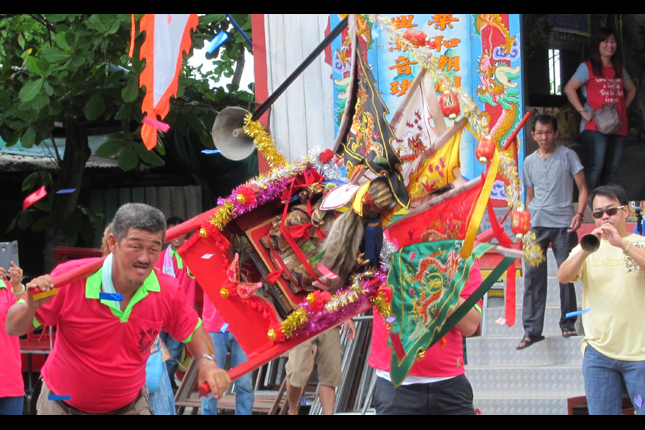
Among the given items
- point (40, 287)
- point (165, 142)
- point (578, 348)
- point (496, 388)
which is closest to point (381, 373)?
point (40, 287)

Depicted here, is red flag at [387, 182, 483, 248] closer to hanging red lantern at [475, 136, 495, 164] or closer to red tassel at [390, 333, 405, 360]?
hanging red lantern at [475, 136, 495, 164]

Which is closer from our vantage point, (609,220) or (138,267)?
(138,267)

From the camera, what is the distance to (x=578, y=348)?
5.57 metres

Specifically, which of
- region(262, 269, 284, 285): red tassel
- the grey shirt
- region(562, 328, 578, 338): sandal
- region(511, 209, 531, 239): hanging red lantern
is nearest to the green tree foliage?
region(262, 269, 284, 285): red tassel

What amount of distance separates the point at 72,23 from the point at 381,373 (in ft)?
14.6

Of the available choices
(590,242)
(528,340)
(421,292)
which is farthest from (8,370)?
(528,340)

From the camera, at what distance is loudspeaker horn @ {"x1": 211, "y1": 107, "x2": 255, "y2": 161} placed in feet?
13.7

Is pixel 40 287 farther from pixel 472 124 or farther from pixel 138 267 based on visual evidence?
pixel 472 124

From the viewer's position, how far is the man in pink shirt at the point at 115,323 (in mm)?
3230

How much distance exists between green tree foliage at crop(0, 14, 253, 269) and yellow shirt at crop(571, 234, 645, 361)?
3.65 meters

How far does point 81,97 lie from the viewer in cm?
653

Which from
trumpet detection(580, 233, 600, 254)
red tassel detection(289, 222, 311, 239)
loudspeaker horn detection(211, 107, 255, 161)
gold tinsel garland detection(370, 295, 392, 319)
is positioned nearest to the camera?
gold tinsel garland detection(370, 295, 392, 319)

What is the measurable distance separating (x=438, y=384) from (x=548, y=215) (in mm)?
2789

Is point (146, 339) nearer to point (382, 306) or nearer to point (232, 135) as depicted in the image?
point (382, 306)
